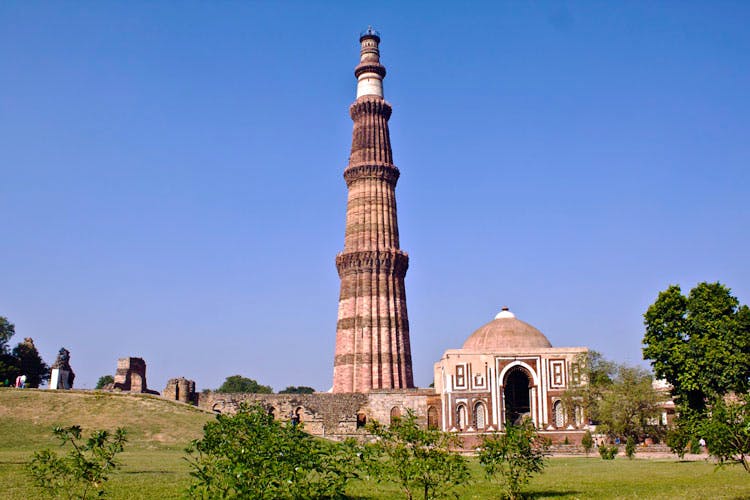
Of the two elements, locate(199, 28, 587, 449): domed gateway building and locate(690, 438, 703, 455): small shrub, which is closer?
locate(690, 438, 703, 455): small shrub

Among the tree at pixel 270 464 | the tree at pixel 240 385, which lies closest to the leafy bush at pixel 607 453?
the tree at pixel 270 464

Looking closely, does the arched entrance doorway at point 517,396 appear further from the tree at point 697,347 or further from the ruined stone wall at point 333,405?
the tree at point 697,347

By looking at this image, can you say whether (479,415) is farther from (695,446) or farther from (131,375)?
(131,375)

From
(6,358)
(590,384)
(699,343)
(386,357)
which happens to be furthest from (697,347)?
(6,358)

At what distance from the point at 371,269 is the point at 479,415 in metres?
11.7

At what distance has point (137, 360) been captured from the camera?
45.2m

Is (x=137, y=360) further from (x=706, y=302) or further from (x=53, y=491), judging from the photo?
(x=53, y=491)

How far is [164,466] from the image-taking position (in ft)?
67.7

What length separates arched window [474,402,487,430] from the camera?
137ft

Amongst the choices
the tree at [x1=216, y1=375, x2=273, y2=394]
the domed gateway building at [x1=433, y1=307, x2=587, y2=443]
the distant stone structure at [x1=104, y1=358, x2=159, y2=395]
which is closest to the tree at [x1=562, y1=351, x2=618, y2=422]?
the domed gateway building at [x1=433, y1=307, x2=587, y2=443]

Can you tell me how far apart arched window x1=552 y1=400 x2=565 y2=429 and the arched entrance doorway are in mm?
2572

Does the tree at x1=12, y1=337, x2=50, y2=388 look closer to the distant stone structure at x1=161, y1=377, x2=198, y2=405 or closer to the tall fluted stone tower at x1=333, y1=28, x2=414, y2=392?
the distant stone structure at x1=161, y1=377, x2=198, y2=405

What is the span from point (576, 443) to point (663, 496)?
2540 centimetres

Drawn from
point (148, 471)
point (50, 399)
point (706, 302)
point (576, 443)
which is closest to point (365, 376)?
point (576, 443)
